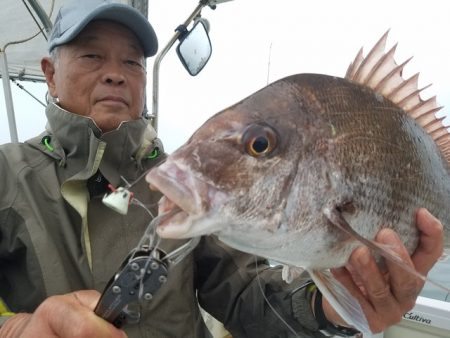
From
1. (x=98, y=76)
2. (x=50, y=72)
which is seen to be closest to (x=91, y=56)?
(x=98, y=76)

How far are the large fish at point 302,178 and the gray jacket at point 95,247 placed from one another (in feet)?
1.98

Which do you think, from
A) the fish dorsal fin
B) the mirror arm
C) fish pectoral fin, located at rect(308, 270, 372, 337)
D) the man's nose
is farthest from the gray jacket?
the mirror arm

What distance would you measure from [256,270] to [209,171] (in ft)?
3.44

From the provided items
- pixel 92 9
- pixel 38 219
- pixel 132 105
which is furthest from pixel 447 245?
pixel 92 9

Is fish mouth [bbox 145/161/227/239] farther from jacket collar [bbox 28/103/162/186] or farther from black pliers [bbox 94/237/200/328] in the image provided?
jacket collar [bbox 28/103/162/186]

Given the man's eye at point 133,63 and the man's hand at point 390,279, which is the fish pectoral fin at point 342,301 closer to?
the man's hand at point 390,279

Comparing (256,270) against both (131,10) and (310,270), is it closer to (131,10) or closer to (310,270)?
(310,270)

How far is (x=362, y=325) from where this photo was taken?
119 centimetres

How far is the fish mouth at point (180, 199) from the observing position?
891 mm

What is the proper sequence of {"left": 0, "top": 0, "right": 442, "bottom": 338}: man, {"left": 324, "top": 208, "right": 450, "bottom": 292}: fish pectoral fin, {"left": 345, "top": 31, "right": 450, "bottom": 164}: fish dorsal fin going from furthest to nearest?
1. {"left": 0, "top": 0, "right": 442, "bottom": 338}: man
2. {"left": 345, "top": 31, "right": 450, "bottom": 164}: fish dorsal fin
3. {"left": 324, "top": 208, "right": 450, "bottom": 292}: fish pectoral fin

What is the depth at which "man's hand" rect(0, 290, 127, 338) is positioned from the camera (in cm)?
93

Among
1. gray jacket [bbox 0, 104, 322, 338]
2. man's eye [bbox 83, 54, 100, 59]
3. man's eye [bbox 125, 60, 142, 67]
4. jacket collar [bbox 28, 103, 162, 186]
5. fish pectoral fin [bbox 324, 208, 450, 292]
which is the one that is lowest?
gray jacket [bbox 0, 104, 322, 338]

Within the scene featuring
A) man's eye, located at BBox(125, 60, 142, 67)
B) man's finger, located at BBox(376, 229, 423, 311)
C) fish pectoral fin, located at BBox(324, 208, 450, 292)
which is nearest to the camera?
fish pectoral fin, located at BBox(324, 208, 450, 292)

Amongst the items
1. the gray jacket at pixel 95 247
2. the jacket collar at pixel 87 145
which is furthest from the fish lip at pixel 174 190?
the jacket collar at pixel 87 145
